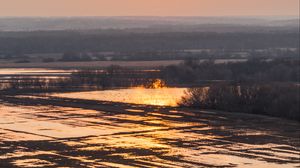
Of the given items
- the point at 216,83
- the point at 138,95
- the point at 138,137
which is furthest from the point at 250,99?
the point at 138,137

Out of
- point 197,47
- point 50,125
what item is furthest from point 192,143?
point 197,47

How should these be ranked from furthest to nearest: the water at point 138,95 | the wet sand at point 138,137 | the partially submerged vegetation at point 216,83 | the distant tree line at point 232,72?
1. the distant tree line at point 232,72
2. the water at point 138,95
3. the partially submerged vegetation at point 216,83
4. the wet sand at point 138,137

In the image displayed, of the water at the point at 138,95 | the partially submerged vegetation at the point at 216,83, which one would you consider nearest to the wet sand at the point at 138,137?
the partially submerged vegetation at the point at 216,83

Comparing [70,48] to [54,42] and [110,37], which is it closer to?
[54,42]

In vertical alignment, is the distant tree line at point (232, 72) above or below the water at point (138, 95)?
above

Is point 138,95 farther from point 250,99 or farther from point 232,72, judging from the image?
point 232,72

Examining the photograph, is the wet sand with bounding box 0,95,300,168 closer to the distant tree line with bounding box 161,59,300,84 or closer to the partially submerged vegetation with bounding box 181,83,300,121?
the partially submerged vegetation with bounding box 181,83,300,121

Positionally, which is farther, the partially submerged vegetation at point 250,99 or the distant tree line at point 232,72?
the distant tree line at point 232,72

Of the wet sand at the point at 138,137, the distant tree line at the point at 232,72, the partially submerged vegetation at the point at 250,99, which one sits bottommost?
the wet sand at the point at 138,137

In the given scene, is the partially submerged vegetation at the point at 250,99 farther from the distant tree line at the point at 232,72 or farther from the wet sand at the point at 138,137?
the distant tree line at the point at 232,72
